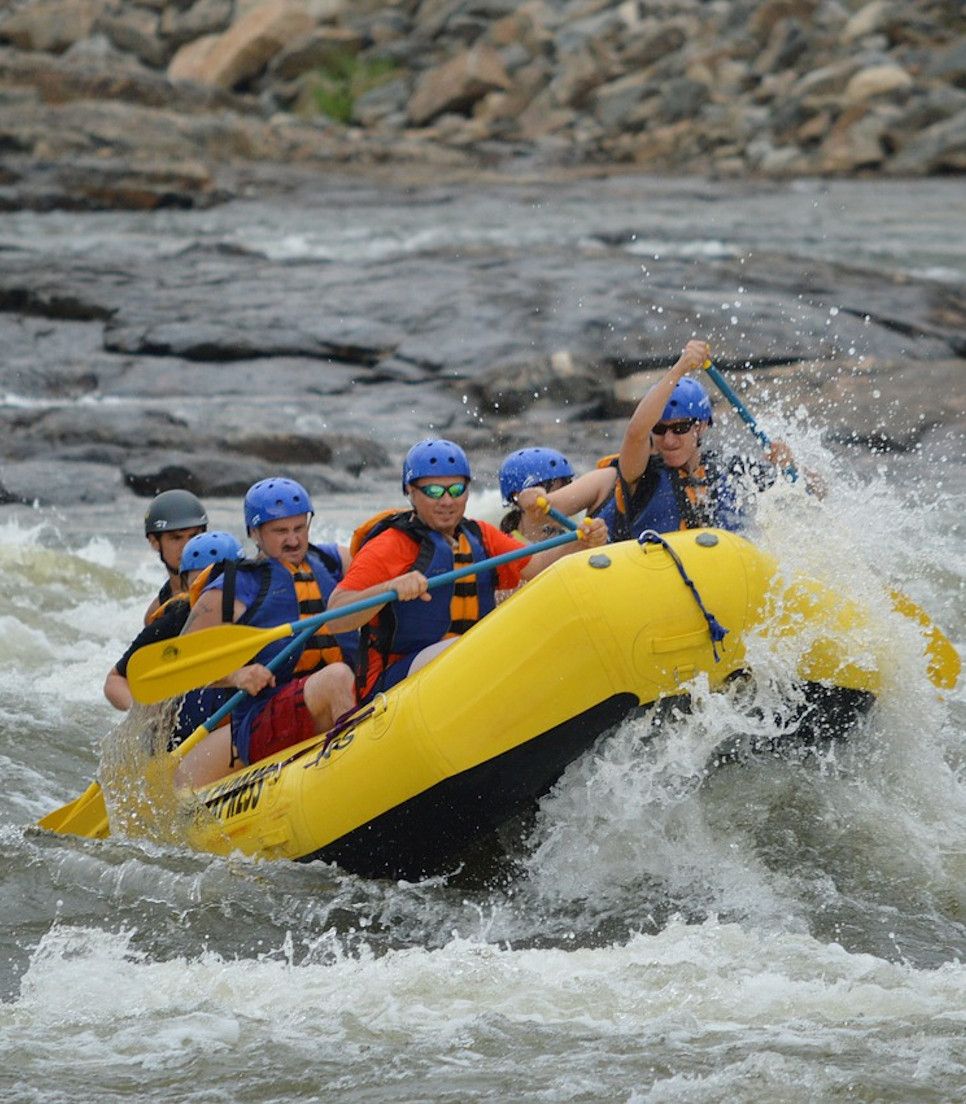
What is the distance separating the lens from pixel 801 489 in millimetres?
6191

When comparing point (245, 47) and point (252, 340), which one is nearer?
point (252, 340)

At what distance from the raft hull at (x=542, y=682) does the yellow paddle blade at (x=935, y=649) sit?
0.33 m

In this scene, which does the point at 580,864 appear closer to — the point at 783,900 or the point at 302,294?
the point at 783,900

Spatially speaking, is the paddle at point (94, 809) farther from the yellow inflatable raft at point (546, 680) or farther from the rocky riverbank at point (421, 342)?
the rocky riverbank at point (421, 342)

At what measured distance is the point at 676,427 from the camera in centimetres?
634

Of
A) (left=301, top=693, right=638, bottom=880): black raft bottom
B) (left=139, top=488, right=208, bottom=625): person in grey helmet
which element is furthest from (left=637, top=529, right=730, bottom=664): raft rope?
(left=139, top=488, right=208, bottom=625): person in grey helmet

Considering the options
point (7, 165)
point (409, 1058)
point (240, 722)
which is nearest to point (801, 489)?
point (240, 722)

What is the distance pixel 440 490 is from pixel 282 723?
974 millimetres

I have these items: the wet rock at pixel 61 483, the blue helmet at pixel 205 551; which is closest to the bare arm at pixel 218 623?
the blue helmet at pixel 205 551

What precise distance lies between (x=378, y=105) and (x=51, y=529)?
2302 cm

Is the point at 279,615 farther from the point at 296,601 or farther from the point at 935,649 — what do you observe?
the point at 935,649

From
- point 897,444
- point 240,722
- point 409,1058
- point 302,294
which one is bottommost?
point 302,294

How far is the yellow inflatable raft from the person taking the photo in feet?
17.4

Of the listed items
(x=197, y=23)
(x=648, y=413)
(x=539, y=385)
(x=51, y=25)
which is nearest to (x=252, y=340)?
(x=539, y=385)
